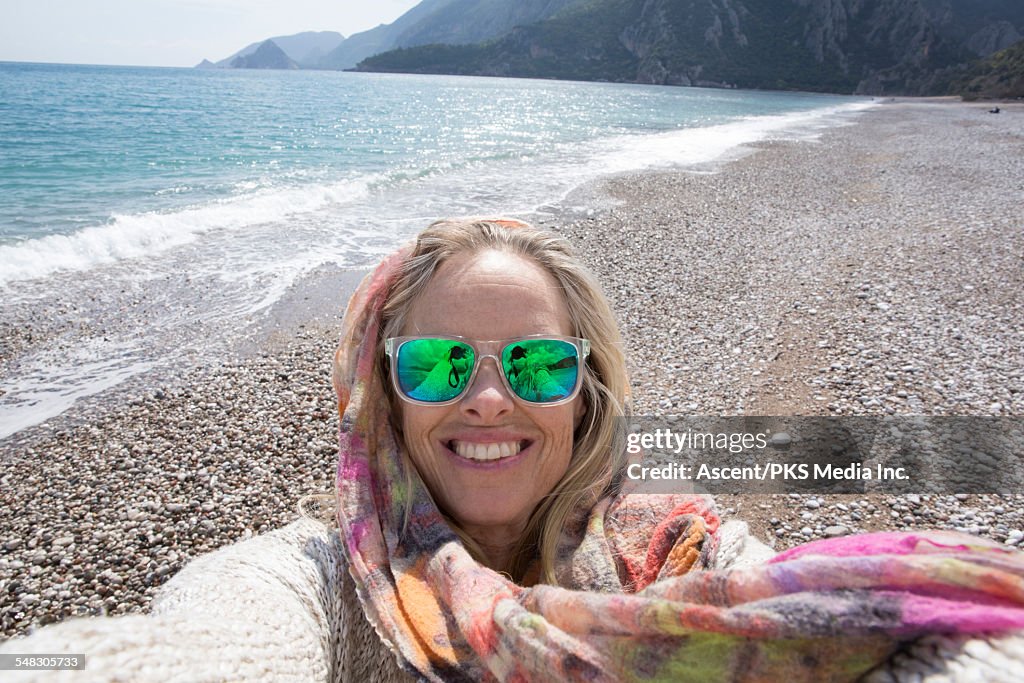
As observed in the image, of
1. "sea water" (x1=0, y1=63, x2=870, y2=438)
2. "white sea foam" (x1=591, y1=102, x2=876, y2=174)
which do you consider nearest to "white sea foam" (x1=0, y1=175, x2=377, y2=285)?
"sea water" (x1=0, y1=63, x2=870, y2=438)

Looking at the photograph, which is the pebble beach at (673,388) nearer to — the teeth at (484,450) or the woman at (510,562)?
the woman at (510,562)

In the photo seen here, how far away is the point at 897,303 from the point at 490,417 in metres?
8.37

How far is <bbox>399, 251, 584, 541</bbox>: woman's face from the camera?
1892 mm

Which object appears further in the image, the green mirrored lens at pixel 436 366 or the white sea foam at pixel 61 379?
the white sea foam at pixel 61 379

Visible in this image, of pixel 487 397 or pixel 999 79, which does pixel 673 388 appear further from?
pixel 999 79

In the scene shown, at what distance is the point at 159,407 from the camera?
647cm

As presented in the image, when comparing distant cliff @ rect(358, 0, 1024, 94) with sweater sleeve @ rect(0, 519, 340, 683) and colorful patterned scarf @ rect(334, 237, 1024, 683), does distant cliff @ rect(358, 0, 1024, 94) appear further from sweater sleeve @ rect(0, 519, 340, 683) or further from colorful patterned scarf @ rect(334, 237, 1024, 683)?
sweater sleeve @ rect(0, 519, 340, 683)

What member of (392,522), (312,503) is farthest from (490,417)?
(312,503)

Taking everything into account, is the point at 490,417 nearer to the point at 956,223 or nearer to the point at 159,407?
the point at 159,407

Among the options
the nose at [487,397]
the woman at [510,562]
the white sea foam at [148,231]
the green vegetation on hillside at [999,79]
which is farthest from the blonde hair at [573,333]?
the green vegetation on hillside at [999,79]

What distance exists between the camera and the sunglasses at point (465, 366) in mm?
1911

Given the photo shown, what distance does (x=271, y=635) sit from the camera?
1.33 metres

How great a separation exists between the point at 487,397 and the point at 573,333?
467 mm

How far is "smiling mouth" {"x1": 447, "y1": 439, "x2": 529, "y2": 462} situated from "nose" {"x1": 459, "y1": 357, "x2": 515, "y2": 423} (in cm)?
8
